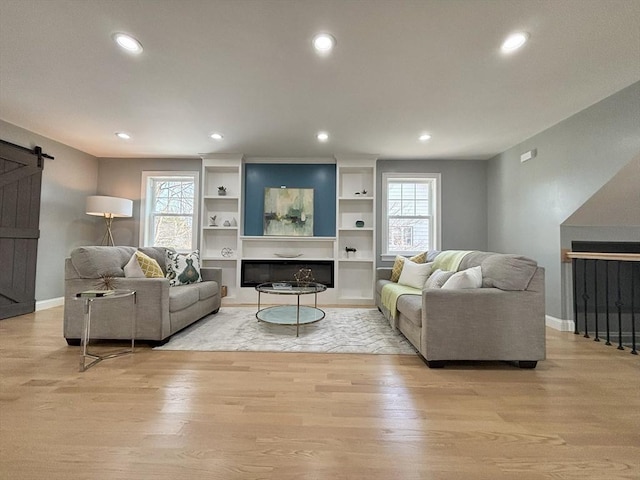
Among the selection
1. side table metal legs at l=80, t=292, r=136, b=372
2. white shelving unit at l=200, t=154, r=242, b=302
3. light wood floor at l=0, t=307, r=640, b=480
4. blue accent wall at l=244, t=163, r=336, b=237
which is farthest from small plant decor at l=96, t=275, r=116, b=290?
blue accent wall at l=244, t=163, r=336, b=237

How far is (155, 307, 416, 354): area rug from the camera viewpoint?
2.60m

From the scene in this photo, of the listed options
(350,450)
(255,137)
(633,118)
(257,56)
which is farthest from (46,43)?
(633,118)

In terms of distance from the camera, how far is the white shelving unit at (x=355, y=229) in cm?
484

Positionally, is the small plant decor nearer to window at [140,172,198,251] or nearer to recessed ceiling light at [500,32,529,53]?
window at [140,172,198,251]

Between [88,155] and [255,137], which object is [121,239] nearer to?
[88,155]

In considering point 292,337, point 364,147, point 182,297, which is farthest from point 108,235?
point 364,147

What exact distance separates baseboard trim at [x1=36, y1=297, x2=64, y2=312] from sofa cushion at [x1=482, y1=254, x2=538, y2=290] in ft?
18.4

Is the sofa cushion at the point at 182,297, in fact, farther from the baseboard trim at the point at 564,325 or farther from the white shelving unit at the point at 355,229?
the baseboard trim at the point at 564,325

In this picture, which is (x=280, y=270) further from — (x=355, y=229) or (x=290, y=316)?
(x=290, y=316)

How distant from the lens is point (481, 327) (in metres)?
2.22

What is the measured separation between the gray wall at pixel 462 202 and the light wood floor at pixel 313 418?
107 inches

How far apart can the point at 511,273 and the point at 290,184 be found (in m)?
3.66

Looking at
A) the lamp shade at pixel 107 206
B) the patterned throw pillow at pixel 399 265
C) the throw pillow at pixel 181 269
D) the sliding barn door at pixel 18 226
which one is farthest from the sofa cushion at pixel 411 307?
the sliding barn door at pixel 18 226

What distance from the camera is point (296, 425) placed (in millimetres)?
1476
